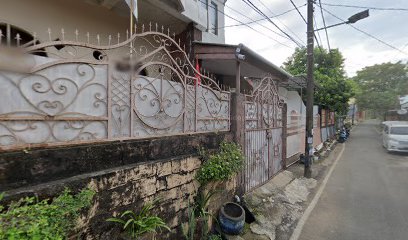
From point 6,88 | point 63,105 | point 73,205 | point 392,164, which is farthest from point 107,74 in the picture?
point 392,164

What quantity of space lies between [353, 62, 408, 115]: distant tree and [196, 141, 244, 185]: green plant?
3656 centimetres

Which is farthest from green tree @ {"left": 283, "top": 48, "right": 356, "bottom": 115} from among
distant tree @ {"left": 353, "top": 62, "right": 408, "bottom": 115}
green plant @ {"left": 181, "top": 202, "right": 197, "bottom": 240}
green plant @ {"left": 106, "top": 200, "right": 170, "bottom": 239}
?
distant tree @ {"left": 353, "top": 62, "right": 408, "bottom": 115}

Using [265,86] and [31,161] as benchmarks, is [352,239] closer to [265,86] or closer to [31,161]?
[265,86]

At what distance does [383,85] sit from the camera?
37.8 metres

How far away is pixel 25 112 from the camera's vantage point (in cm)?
221

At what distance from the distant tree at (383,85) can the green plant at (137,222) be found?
127 ft

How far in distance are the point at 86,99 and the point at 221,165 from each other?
2.58 m

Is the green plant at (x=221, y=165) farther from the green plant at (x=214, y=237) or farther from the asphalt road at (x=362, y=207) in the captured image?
the asphalt road at (x=362, y=207)

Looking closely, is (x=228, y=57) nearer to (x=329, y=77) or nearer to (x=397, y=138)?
(x=397, y=138)

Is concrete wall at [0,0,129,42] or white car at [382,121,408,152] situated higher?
concrete wall at [0,0,129,42]

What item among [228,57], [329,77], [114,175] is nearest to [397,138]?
[329,77]

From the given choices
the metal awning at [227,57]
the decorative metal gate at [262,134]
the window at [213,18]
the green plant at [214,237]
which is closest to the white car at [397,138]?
the decorative metal gate at [262,134]

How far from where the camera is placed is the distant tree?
3447cm

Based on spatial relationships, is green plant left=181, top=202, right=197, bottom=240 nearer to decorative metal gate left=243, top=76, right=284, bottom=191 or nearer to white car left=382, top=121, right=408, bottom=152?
decorative metal gate left=243, top=76, right=284, bottom=191
